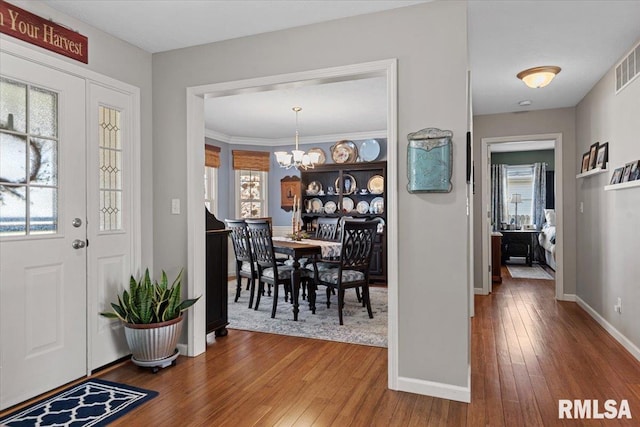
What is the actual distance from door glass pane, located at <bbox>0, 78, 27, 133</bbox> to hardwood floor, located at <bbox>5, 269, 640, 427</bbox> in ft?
5.68

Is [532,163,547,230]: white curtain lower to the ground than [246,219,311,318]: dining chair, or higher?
higher

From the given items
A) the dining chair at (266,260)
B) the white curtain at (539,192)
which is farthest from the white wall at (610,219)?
the white curtain at (539,192)

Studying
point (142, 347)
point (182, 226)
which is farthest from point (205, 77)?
point (142, 347)

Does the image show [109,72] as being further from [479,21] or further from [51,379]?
[479,21]

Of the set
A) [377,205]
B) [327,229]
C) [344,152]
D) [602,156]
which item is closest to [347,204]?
[377,205]

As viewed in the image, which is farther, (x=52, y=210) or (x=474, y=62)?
(x=474, y=62)

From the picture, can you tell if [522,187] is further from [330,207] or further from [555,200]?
[330,207]

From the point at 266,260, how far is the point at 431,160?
244 cm

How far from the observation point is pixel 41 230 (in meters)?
2.47

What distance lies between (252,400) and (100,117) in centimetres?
223

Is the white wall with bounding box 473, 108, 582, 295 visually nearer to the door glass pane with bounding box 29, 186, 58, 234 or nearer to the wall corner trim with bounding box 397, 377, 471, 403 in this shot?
the wall corner trim with bounding box 397, 377, 471, 403

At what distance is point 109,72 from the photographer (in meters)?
2.90

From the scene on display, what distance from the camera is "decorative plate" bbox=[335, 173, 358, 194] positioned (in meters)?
6.71

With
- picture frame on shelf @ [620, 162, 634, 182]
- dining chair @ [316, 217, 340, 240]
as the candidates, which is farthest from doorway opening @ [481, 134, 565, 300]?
dining chair @ [316, 217, 340, 240]
